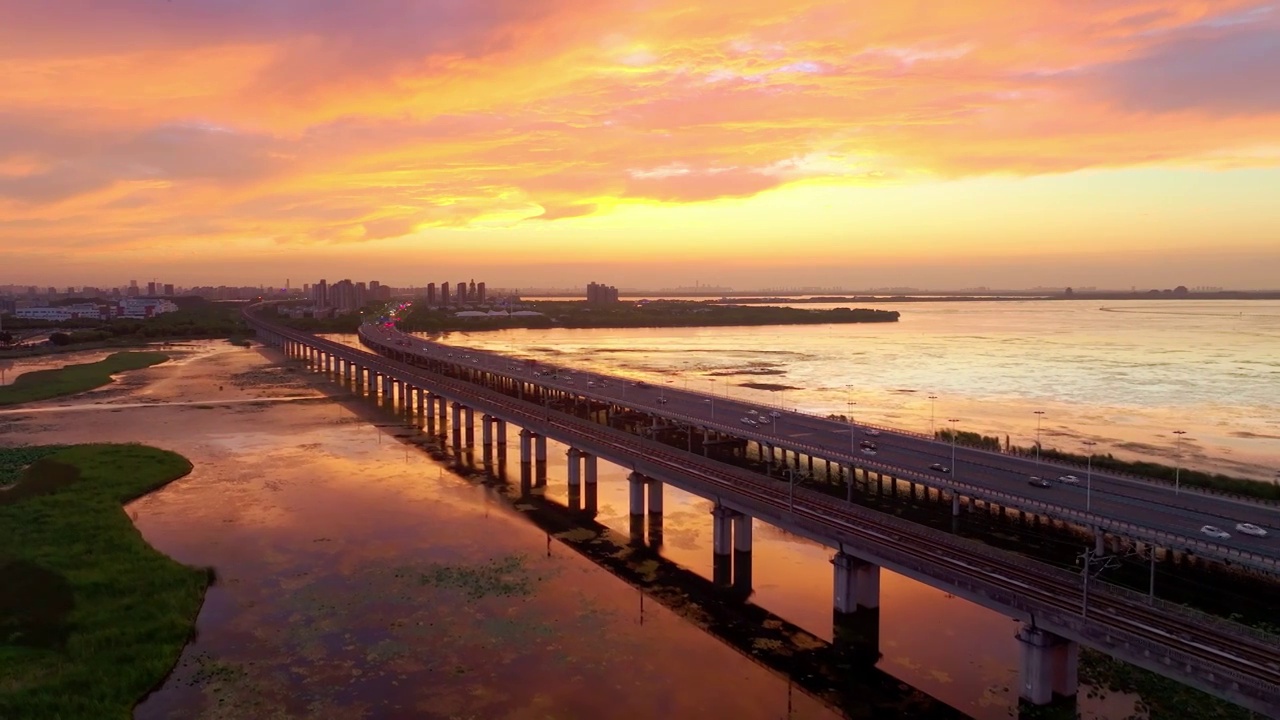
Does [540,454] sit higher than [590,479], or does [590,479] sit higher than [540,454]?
[540,454]

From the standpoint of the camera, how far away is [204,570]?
46.6 metres

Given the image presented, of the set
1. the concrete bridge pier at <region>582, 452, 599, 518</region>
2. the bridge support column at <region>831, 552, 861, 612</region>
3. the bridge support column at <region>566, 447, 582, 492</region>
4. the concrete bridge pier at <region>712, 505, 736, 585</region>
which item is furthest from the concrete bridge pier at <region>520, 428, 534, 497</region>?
the bridge support column at <region>831, 552, 861, 612</region>

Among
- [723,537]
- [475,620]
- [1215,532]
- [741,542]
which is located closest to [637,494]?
[723,537]

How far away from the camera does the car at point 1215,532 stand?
3872 cm

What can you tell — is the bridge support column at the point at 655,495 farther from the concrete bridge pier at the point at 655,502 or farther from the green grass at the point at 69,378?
the green grass at the point at 69,378

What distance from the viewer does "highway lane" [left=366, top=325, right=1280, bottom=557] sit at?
42281 millimetres

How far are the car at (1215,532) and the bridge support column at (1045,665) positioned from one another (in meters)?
12.4

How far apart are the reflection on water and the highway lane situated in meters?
9.01

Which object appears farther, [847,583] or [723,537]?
[723,537]

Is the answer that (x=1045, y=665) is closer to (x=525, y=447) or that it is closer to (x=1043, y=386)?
(x=525, y=447)

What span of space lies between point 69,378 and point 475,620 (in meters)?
134

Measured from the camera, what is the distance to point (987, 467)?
55.5 meters

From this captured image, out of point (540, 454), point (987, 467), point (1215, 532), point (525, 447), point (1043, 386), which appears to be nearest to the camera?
point (1215, 532)

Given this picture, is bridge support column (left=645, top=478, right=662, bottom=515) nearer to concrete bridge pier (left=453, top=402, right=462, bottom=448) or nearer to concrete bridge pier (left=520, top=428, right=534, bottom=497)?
concrete bridge pier (left=520, top=428, right=534, bottom=497)
